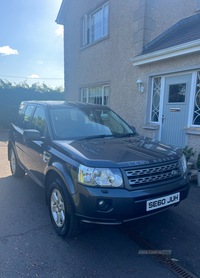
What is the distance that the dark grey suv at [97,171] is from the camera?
2.26 m

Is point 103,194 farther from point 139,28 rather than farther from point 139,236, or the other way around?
point 139,28

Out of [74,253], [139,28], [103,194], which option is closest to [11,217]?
[74,253]

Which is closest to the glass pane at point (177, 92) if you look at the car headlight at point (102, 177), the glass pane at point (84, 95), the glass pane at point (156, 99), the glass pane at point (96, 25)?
the glass pane at point (156, 99)

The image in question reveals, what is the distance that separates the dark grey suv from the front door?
9.70 feet

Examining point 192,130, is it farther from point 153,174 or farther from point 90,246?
point 90,246

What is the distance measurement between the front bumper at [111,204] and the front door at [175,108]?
4.16m

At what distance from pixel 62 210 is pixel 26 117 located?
2.47 meters

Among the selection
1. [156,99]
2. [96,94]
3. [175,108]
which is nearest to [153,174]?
[175,108]

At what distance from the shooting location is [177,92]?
6.07 m

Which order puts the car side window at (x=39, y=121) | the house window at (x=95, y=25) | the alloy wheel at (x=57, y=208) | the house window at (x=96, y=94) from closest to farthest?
the alloy wheel at (x=57, y=208) → the car side window at (x=39, y=121) → the house window at (x=95, y=25) → the house window at (x=96, y=94)

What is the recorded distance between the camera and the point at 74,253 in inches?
97.7

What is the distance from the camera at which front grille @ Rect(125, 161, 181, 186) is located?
2346 millimetres

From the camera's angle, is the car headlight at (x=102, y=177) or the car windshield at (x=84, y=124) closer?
the car headlight at (x=102, y=177)

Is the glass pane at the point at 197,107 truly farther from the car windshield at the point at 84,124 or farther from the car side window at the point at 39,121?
the car side window at the point at 39,121
